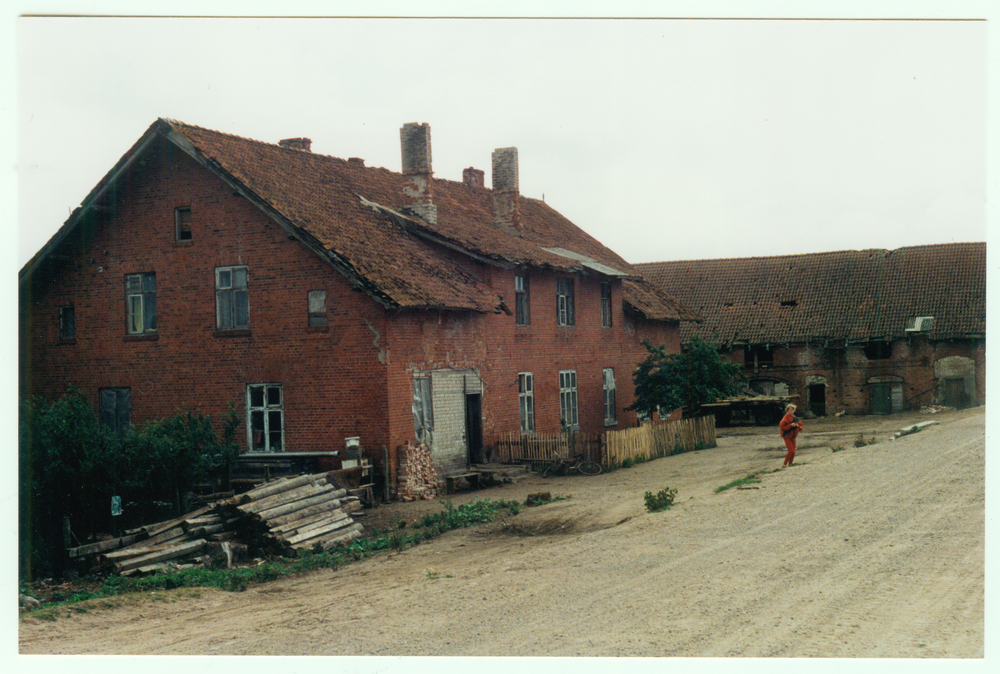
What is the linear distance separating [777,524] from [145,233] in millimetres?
15276

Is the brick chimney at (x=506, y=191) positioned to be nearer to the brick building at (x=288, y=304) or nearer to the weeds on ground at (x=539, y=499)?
the brick building at (x=288, y=304)

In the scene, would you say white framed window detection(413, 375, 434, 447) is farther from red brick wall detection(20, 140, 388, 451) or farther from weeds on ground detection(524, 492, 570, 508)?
weeds on ground detection(524, 492, 570, 508)

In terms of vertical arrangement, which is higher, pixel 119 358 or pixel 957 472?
pixel 119 358

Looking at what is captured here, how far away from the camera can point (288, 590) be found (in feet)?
37.4

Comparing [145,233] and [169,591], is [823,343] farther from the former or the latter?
[169,591]

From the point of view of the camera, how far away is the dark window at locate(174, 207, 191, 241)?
2003 cm

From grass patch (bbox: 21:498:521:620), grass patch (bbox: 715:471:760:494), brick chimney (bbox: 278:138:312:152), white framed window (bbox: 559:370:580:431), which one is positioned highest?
brick chimney (bbox: 278:138:312:152)

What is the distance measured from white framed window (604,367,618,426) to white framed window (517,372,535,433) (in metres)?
4.42

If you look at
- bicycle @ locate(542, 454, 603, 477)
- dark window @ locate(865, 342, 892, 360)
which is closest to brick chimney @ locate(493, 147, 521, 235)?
bicycle @ locate(542, 454, 603, 477)

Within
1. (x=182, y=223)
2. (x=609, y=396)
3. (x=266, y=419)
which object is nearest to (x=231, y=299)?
(x=182, y=223)

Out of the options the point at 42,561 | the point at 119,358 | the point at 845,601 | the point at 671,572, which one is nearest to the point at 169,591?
the point at 42,561

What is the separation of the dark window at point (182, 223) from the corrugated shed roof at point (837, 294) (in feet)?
81.0

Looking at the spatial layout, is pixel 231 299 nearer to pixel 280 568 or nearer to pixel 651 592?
pixel 280 568

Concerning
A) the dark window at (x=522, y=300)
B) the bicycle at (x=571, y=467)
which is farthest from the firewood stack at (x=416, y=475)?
the dark window at (x=522, y=300)
